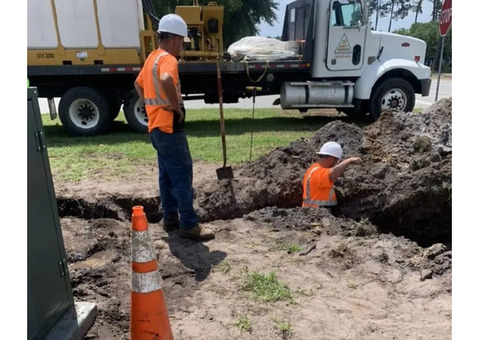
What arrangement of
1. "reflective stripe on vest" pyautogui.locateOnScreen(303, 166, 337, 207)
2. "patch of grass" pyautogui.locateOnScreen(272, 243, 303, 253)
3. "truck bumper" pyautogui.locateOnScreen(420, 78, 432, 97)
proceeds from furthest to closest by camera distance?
"truck bumper" pyautogui.locateOnScreen(420, 78, 432, 97) < "reflective stripe on vest" pyautogui.locateOnScreen(303, 166, 337, 207) < "patch of grass" pyautogui.locateOnScreen(272, 243, 303, 253)

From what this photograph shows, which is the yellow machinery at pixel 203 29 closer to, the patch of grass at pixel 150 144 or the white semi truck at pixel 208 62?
the white semi truck at pixel 208 62

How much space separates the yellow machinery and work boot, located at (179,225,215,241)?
646 cm

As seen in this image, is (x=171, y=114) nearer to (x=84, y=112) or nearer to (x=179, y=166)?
(x=179, y=166)

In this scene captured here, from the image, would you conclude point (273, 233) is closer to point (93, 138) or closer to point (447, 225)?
point (447, 225)

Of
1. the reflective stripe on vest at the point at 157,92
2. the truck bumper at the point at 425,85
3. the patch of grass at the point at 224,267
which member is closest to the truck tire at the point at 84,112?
the reflective stripe on vest at the point at 157,92

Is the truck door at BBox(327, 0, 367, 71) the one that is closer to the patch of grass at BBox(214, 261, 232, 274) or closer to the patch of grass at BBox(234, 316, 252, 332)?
the patch of grass at BBox(214, 261, 232, 274)

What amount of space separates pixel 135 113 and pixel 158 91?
641 cm

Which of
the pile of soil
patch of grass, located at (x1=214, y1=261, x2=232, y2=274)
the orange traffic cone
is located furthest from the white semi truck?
the orange traffic cone

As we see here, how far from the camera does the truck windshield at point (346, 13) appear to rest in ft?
33.3

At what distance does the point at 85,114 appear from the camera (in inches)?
386

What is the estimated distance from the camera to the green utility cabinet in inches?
86.4

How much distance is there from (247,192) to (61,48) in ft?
21.3

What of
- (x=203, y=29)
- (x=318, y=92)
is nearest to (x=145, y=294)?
(x=203, y=29)

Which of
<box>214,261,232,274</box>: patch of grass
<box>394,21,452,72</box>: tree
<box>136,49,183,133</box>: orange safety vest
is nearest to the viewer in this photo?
<box>214,261,232,274</box>: patch of grass
